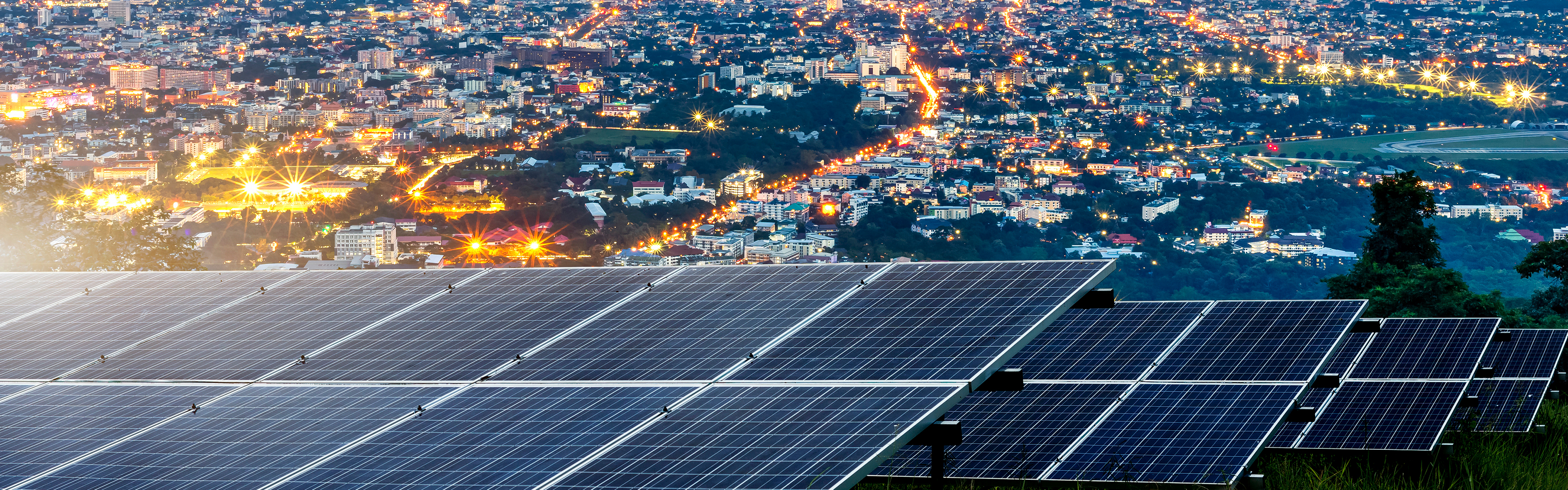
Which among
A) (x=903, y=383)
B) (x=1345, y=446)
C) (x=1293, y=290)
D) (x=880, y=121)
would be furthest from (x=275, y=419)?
(x=880, y=121)

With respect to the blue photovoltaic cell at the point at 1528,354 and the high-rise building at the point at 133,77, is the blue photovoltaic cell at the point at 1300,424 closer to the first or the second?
the blue photovoltaic cell at the point at 1528,354

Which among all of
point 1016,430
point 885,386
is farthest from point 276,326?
point 1016,430

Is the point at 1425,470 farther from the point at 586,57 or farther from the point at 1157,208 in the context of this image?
the point at 586,57

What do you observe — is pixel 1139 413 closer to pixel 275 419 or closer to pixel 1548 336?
pixel 275 419

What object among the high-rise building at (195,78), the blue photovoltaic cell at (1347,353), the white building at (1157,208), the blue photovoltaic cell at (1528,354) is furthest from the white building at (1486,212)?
the high-rise building at (195,78)

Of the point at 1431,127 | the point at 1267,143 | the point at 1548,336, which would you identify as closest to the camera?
the point at 1548,336

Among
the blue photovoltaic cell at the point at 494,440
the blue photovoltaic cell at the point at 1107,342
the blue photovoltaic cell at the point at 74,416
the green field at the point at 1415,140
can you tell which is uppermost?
the blue photovoltaic cell at the point at 494,440

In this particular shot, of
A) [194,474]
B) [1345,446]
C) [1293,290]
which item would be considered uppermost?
[194,474]
